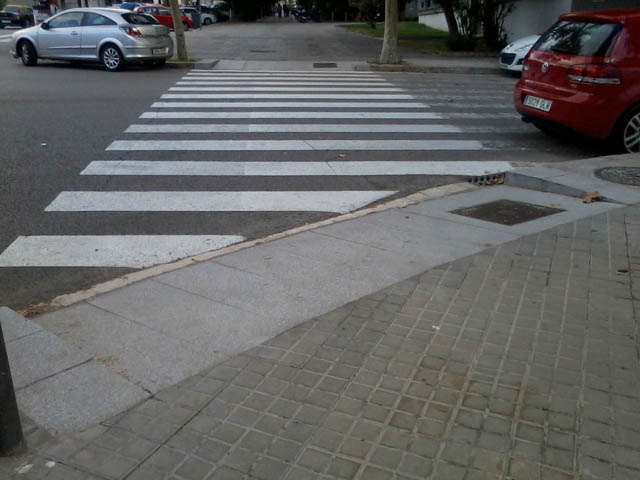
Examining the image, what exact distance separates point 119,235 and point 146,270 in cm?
102

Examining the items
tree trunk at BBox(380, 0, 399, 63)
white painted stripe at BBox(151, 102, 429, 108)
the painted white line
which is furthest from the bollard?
tree trunk at BBox(380, 0, 399, 63)

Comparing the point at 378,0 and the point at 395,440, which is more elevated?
the point at 378,0

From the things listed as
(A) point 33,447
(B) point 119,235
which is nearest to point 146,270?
(B) point 119,235

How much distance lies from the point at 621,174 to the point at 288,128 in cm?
519

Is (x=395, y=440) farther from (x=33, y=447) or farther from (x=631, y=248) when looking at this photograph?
(x=631, y=248)

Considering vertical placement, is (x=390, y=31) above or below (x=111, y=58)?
above

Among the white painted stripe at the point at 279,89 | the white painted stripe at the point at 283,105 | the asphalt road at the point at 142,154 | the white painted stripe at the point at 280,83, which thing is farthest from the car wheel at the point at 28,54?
the white painted stripe at the point at 283,105

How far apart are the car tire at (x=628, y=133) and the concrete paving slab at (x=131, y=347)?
7.45 m

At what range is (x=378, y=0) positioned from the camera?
98.3 feet

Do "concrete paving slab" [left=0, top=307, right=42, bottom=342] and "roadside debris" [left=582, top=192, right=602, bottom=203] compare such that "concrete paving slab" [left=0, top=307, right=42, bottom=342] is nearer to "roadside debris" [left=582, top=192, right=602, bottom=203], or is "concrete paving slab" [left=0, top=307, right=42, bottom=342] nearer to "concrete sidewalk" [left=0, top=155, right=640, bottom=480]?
"concrete sidewalk" [left=0, top=155, right=640, bottom=480]

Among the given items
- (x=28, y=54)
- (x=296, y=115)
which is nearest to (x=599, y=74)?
(x=296, y=115)

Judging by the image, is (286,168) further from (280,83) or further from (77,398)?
(280,83)

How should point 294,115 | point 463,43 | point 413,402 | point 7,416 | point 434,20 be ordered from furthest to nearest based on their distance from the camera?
point 434,20, point 463,43, point 294,115, point 413,402, point 7,416

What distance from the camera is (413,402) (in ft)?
10.7
